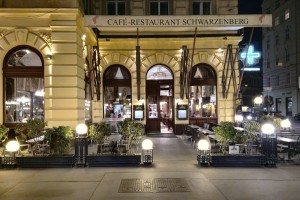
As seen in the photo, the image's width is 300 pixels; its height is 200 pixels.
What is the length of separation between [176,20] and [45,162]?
27.7ft

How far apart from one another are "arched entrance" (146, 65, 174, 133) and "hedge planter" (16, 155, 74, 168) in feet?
39.6

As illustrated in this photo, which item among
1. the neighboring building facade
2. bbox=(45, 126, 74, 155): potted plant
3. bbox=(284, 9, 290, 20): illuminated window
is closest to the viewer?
bbox=(45, 126, 74, 155): potted plant

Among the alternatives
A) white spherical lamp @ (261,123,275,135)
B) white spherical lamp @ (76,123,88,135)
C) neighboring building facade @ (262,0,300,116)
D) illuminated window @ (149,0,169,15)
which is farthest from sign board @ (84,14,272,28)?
neighboring building facade @ (262,0,300,116)

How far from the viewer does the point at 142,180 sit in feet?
32.0

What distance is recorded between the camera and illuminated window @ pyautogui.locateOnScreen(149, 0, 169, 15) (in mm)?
22953

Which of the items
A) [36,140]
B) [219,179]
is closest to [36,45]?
[36,140]

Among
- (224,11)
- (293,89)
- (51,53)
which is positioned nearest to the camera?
(51,53)

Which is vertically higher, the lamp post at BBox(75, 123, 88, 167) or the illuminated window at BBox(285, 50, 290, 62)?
the illuminated window at BBox(285, 50, 290, 62)

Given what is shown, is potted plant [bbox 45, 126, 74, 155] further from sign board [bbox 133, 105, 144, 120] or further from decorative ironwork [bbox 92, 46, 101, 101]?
sign board [bbox 133, 105, 144, 120]

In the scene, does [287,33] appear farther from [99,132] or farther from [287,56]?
[99,132]

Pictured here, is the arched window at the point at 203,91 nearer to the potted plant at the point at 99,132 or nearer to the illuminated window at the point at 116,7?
the illuminated window at the point at 116,7

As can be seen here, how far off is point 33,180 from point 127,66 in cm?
1396

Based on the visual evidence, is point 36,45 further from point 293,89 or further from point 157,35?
point 293,89

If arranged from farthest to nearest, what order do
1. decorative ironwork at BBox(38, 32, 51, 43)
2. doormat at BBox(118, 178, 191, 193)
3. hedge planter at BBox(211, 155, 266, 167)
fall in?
decorative ironwork at BBox(38, 32, 51, 43)
hedge planter at BBox(211, 155, 266, 167)
doormat at BBox(118, 178, 191, 193)
